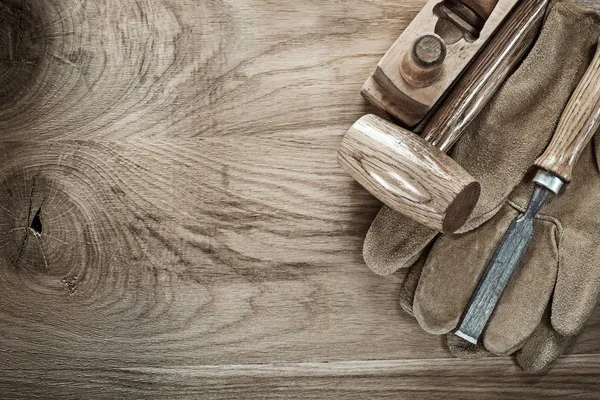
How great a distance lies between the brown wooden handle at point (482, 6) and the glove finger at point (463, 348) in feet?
1.52

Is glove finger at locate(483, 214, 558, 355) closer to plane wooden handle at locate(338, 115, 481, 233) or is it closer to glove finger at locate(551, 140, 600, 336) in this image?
glove finger at locate(551, 140, 600, 336)

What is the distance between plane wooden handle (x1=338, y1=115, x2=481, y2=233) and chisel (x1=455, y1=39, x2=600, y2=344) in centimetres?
10

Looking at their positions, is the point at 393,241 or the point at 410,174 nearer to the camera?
the point at 410,174

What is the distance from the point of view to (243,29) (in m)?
1.01

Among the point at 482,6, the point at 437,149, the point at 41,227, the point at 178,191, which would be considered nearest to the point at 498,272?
the point at 437,149

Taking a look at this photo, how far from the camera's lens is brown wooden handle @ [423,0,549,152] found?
941mm

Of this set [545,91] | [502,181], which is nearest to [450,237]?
[502,181]

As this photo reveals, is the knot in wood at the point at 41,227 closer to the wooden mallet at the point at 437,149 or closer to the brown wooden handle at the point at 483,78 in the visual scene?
the wooden mallet at the point at 437,149

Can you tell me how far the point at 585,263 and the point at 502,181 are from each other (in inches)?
6.4

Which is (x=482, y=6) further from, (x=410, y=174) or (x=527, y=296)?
(x=527, y=296)

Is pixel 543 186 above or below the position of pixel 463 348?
above

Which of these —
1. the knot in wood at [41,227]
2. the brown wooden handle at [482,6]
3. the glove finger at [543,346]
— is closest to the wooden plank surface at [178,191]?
the knot in wood at [41,227]

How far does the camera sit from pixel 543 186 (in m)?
0.94

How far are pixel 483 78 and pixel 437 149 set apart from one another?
0.14m
